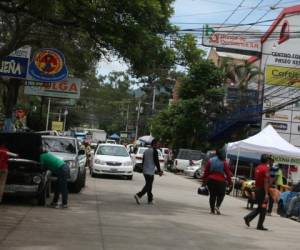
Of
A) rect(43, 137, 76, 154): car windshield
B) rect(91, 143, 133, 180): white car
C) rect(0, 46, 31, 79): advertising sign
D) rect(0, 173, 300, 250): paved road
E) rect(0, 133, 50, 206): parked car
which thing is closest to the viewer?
rect(0, 173, 300, 250): paved road

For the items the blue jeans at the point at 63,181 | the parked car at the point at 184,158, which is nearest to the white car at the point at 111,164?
the blue jeans at the point at 63,181

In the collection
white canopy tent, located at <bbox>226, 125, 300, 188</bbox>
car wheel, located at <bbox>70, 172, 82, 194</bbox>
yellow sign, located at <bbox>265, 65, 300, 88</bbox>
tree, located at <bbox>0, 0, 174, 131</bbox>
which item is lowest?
car wheel, located at <bbox>70, 172, 82, 194</bbox>

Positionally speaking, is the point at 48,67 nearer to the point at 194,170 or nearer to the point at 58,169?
the point at 58,169

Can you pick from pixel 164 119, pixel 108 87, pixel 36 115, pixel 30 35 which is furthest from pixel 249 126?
pixel 108 87

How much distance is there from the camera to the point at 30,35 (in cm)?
2386

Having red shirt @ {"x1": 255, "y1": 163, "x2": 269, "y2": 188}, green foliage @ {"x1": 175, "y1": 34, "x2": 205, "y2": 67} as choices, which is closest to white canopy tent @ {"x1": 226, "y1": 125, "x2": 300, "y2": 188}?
green foliage @ {"x1": 175, "y1": 34, "x2": 205, "y2": 67}

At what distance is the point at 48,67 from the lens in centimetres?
2230

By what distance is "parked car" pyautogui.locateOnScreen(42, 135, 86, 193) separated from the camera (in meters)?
19.4

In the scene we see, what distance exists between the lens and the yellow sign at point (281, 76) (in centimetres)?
4703

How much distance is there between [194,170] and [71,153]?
22.5 metres

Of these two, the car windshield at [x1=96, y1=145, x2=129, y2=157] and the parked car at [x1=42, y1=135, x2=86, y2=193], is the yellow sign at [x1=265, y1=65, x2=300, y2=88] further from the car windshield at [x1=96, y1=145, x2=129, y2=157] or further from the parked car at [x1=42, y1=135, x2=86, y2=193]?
the parked car at [x1=42, y1=135, x2=86, y2=193]

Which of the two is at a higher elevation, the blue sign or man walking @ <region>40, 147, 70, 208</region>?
the blue sign

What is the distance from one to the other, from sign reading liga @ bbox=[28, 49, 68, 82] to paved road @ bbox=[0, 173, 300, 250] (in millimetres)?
5223

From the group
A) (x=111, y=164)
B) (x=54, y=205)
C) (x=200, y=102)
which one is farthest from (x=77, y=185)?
(x=200, y=102)
